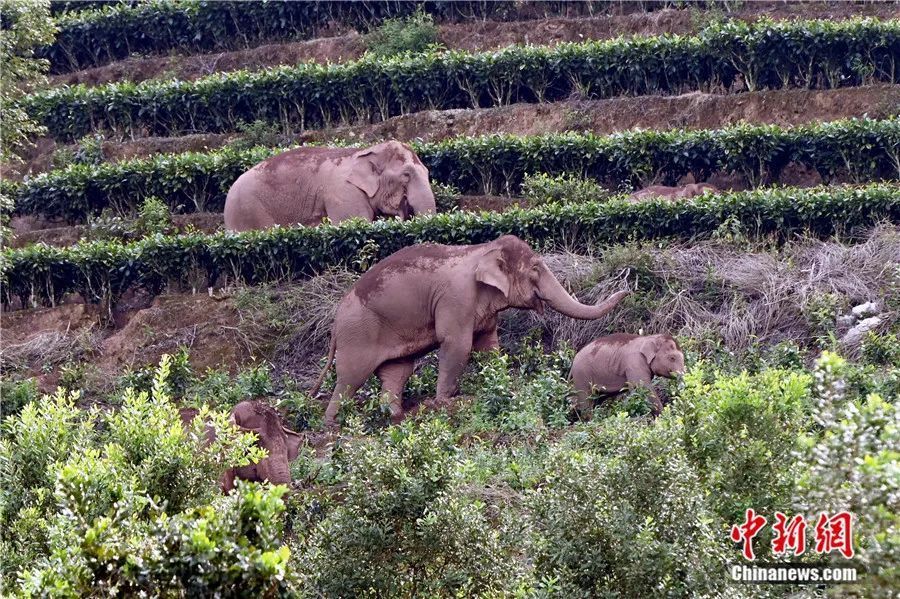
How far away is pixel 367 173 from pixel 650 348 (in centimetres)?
817

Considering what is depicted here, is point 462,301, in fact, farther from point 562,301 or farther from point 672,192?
point 672,192

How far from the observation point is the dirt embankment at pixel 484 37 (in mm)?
33812

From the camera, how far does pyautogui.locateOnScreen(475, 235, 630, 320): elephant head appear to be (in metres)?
21.7

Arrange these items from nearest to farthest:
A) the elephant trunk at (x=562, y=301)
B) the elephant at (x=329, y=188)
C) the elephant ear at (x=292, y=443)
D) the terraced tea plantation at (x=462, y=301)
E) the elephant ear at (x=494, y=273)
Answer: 1. the terraced tea plantation at (x=462, y=301)
2. the elephant ear at (x=292, y=443)
3. the elephant ear at (x=494, y=273)
4. the elephant trunk at (x=562, y=301)
5. the elephant at (x=329, y=188)

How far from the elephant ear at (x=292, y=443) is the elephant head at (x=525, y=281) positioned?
4.20 m

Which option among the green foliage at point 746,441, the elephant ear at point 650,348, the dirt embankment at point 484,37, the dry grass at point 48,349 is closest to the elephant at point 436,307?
the elephant ear at point 650,348

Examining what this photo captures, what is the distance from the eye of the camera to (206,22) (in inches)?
1500

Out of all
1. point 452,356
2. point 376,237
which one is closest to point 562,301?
point 452,356

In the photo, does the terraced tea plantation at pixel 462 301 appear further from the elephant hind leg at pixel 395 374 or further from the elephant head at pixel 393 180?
the elephant head at pixel 393 180

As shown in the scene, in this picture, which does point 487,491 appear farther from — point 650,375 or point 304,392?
point 304,392

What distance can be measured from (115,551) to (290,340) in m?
14.9

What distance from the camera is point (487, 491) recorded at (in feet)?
53.1

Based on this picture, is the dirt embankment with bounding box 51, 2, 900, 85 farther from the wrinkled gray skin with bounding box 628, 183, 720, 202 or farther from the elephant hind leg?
the elephant hind leg

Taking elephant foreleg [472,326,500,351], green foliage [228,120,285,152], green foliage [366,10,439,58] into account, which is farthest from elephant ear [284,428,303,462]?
green foliage [366,10,439,58]
